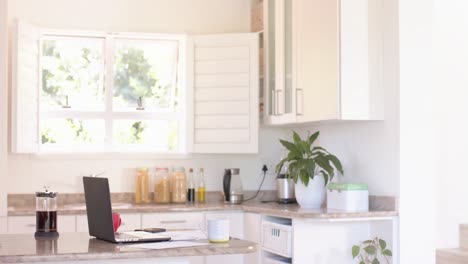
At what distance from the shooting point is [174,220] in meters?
5.37

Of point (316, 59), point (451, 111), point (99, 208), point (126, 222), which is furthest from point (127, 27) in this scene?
point (99, 208)

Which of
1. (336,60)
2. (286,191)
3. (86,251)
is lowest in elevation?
(86,251)

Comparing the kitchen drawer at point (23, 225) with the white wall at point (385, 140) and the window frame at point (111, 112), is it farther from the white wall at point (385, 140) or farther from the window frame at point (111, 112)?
the white wall at point (385, 140)

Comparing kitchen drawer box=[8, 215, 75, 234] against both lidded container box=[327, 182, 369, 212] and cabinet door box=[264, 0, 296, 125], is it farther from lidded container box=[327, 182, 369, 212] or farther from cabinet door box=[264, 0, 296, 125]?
lidded container box=[327, 182, 369, 212]

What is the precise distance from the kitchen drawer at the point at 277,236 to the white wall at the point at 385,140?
1.90 ft

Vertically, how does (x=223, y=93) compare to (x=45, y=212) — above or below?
above

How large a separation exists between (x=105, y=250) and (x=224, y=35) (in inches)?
126

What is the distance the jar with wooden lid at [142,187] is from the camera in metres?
5.74

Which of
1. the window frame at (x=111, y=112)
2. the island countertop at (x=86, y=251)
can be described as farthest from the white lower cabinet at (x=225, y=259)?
the island countertop at (x=86, y=251)

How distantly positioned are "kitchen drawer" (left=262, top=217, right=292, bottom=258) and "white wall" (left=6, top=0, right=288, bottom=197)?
42.9 inches

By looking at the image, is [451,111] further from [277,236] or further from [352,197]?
[277,236]

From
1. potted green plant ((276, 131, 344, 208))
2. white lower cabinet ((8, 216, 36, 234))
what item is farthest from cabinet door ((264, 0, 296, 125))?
white lower cabinet ((8, 216, 36, 234))

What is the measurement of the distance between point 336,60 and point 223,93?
1.35 metres

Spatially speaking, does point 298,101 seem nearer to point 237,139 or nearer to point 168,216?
point 237,139
